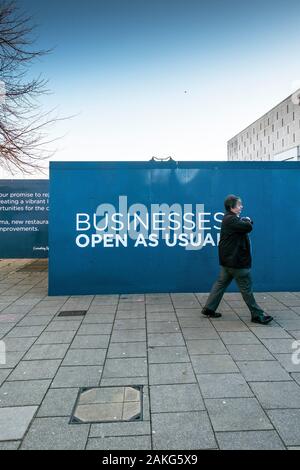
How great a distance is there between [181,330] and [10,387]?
2.50m

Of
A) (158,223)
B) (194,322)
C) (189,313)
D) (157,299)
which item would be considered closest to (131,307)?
(157,299)

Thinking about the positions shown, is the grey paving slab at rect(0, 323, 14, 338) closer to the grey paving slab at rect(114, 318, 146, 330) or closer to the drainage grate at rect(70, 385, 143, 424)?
the grey paving slab at rect(114, 318, 146, 330)

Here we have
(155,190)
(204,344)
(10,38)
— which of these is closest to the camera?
(204,344)

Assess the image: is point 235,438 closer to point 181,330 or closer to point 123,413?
point 123,413

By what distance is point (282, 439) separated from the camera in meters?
2.86

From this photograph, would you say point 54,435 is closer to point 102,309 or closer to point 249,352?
point 249,352

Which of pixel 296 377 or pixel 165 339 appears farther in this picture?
pixel 165 339

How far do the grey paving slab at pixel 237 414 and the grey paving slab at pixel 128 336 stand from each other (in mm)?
1786

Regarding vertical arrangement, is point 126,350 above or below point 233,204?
below

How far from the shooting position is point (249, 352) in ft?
15.1

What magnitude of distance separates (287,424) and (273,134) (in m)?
64.7

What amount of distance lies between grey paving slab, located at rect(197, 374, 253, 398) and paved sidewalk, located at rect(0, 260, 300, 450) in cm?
1

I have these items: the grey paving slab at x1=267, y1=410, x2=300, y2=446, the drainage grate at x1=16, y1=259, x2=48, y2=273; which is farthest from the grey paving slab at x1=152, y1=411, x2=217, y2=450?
the drainage grate at x1=16, y1=259, x2=48, y2=273
